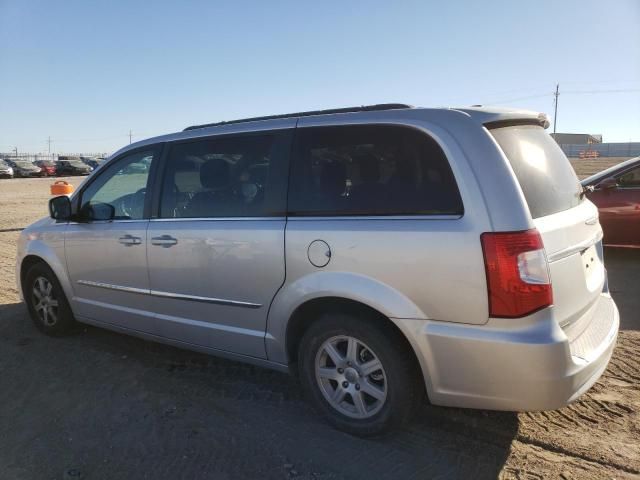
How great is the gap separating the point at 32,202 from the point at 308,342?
19.2 meters

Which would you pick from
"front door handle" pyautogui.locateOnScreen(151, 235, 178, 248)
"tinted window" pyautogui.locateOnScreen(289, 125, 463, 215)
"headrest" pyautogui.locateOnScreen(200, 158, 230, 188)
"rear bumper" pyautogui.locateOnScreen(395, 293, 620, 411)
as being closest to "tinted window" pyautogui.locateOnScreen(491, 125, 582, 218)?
"tinted window" pyautogui.locateOnScreen(289, 125, 463, 215)

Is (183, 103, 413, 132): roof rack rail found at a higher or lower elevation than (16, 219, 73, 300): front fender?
higher

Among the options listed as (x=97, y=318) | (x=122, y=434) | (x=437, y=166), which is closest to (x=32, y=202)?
(x=97, y=318)

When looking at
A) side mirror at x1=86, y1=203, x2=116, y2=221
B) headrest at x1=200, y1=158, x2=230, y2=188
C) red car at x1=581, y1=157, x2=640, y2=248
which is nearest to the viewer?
headrest at x1=200, y1=158, x2=230, y2=188

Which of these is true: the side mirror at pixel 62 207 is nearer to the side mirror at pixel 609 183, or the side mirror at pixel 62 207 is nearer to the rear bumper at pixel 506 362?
the rear bumper at pixel 506 362

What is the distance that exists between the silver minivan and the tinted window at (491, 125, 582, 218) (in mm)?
13

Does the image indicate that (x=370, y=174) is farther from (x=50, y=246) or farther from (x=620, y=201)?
(x=620, y=201)

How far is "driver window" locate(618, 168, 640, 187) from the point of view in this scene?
696cm

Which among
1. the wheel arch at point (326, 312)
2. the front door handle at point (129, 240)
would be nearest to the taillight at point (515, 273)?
the wheel arch at point (326, 312)

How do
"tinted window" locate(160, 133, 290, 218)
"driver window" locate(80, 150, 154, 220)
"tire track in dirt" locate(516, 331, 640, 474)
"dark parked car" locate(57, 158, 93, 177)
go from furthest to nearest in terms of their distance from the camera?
1. "dark parked car" locate(57, 158, 93, 177)
2. "driver window" locate(80, 150, 154, 220)
3. "tinted window" locate(160, 133, 290, 218)
4. "tire track in dirt" locate(516, 331, 640, 474)

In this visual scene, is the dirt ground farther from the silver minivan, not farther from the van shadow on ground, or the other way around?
the silver minivan

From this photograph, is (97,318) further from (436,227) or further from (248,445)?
(436,227)

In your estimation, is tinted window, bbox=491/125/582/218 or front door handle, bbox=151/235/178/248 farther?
front door handle, bbox=151/235/178/248

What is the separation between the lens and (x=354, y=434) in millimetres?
3088
